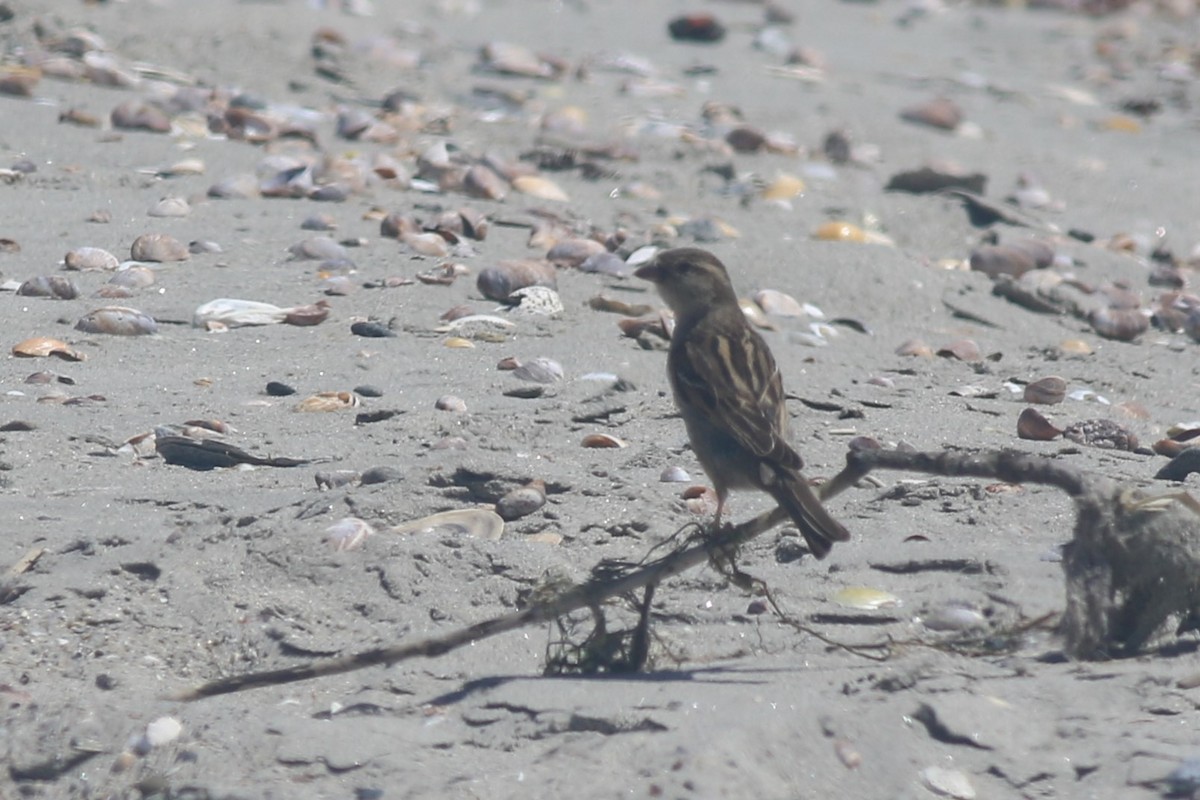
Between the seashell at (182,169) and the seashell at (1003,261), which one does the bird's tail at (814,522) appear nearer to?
the seashell at (1003,261)

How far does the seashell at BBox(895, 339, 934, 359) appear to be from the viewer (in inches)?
253

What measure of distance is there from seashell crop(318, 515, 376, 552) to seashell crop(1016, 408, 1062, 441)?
7.51 ft

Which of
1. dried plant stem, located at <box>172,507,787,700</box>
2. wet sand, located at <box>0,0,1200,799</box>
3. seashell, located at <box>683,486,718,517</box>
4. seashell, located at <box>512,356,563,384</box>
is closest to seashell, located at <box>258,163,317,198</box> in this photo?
wet sand, located at <box>0,0,1200,799</box>

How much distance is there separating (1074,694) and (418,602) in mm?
1448

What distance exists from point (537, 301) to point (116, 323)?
1.55 m

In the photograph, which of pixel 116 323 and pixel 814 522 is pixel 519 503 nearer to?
pixel 814 522

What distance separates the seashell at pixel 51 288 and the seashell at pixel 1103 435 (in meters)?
3.48

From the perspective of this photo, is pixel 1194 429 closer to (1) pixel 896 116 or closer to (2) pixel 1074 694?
(2) pixel 1074 694

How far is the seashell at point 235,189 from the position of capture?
739 centimetres

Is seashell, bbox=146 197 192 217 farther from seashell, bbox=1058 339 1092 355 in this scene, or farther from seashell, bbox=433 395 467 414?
seashell, bbox=1058 339 1092 355

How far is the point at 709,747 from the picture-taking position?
10.1 feet

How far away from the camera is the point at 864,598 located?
3.86 metres

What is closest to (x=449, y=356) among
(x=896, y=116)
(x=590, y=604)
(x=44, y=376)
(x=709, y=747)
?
(x=44, y=376)

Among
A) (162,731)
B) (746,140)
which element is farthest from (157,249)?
(746,140)
